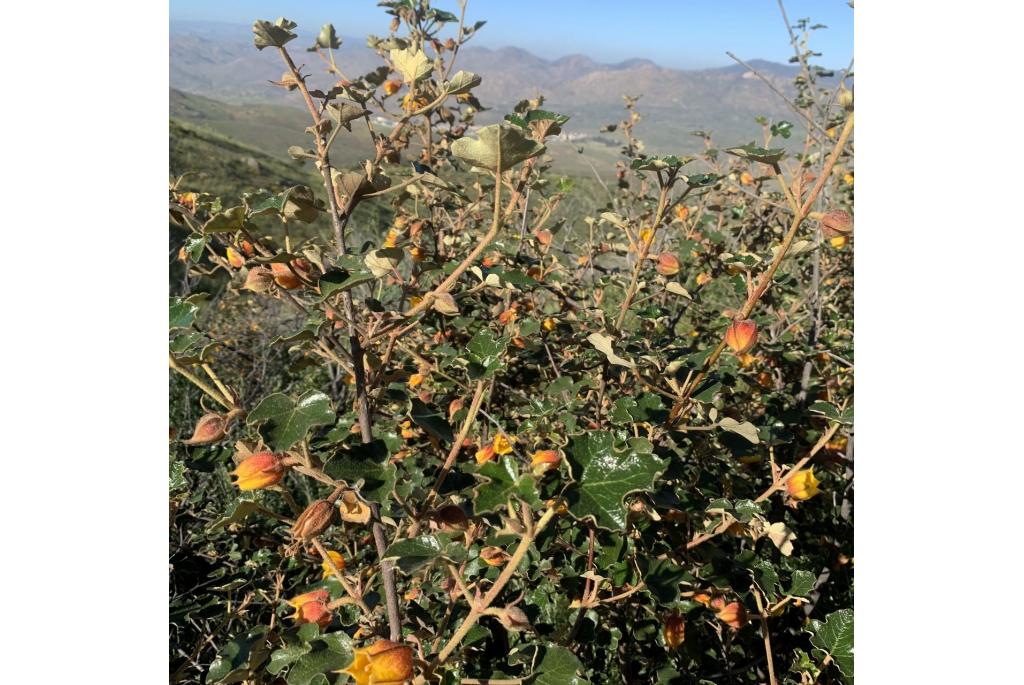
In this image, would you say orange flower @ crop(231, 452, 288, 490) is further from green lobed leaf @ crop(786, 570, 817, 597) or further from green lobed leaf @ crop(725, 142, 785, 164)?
green lobed leaf @ crop(786, 570, 817, 597)

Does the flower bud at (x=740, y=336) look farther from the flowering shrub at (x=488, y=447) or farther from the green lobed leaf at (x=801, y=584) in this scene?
the green lobed leaf at (x=801, y=584)

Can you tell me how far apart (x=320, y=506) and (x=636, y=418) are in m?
0.53

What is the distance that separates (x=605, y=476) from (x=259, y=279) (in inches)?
18.9

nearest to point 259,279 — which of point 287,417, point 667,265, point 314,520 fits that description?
point 287,417

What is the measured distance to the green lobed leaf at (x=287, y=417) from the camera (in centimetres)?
67

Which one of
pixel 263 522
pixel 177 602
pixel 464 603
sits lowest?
pixel 177 602

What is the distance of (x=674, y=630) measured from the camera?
1.12 meters

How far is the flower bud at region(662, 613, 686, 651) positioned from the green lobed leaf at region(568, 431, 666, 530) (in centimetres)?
65

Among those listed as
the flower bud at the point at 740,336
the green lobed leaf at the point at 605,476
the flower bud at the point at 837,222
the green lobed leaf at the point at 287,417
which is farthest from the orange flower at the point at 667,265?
the green lobed leaf at the point at 287,417

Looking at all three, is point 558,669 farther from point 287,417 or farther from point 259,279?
point 259,279
